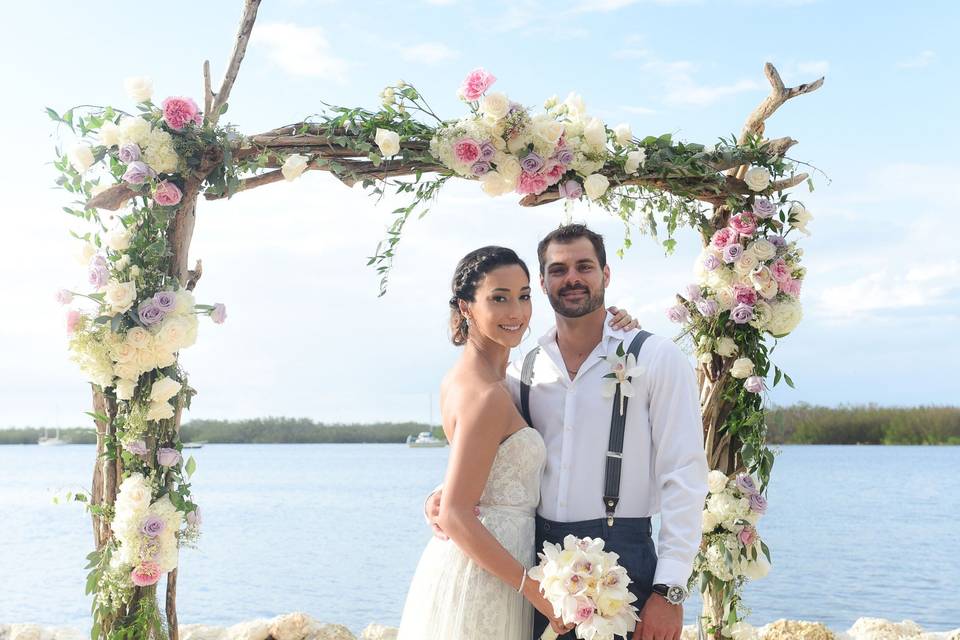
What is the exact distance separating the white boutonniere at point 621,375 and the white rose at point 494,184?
1.38 metres

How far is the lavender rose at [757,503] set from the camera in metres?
4.98

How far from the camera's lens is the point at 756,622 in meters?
9.76

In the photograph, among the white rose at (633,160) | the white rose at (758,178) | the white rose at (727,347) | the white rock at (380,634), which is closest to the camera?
the white rose at (633,160)

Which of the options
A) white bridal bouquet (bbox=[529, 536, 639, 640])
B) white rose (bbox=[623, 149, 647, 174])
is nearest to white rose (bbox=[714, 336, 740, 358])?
white rose (bbox=[623, 149, 647, 174])

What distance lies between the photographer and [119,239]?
416cm

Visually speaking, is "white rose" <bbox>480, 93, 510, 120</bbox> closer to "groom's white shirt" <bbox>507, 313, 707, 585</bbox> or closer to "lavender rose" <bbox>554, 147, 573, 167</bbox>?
"lavender rose" <bbox>554, 147, 573, 167</bbox>

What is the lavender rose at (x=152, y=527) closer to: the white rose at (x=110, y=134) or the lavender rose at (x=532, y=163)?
the white rose at (x=110, y=134)

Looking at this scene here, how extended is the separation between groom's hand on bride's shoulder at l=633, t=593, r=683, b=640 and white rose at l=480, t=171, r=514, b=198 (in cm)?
206

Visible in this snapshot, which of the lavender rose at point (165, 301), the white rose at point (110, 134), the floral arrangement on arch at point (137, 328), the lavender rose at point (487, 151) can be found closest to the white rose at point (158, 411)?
the floral arrangement on arch at point (137, 328)

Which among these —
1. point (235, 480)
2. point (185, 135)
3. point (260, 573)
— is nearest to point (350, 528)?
point (260, 573)

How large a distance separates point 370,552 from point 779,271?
11.4 m

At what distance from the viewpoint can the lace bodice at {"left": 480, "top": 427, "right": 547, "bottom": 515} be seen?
318 centimetres

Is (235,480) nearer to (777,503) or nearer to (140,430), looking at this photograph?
(777,503)

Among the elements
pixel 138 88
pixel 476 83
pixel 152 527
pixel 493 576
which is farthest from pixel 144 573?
pixel 476 83
